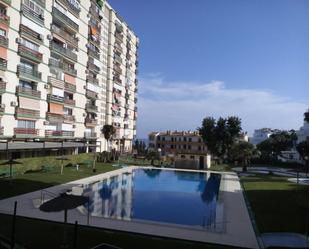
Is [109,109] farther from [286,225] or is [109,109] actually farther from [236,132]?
[286,225]

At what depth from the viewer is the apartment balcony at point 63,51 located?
44.4 meters

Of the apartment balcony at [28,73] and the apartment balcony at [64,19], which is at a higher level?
the apartment balcony at [64,19]

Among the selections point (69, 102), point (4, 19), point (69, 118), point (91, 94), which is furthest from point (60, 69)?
point (4, 19)

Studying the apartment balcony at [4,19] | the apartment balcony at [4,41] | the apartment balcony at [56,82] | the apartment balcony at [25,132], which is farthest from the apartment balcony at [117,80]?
the apartment balcony at [4,41]

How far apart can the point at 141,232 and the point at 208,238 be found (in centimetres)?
345

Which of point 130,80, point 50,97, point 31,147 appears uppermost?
point 130,80

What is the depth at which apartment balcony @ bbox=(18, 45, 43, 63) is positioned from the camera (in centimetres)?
3717

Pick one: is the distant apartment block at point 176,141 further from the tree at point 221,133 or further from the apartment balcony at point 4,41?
the apartment balcony at point 4,41

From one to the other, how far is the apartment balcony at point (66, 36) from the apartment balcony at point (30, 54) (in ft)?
17.8

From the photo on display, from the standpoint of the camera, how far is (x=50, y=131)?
1752 inches

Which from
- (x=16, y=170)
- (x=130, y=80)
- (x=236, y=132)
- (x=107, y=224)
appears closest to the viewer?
(x=107, y=224)

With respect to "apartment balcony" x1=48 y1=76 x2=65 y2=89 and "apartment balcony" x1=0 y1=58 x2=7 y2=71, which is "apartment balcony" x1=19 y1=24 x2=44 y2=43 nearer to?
"apartment balcony" x1=0 y1=58 x2=7 y2=71

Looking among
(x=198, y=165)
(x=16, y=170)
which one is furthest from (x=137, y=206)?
(x=198, y=165)

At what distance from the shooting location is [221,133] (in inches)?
2675
